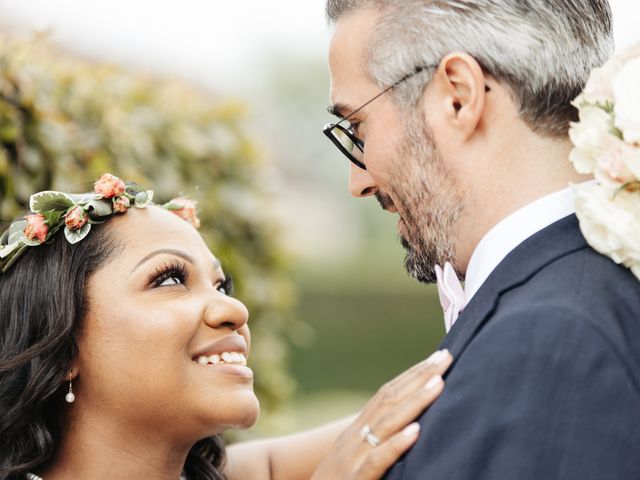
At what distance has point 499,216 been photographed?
239cm

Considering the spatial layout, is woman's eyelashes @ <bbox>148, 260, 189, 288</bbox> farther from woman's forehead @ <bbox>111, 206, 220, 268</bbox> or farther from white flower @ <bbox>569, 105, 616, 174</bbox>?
white flower @ <bbox>569, 105, 616, 174</bbox>

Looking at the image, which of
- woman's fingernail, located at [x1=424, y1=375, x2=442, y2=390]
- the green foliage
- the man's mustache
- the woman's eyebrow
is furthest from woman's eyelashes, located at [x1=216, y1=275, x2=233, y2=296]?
woman's fingernail, located at [x1=424, y1=375, x2=442, y2=390]

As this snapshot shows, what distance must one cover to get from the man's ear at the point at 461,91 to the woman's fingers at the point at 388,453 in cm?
85

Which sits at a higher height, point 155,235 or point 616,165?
point 155,235

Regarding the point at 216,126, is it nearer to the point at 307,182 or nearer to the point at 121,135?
the point at 121,135

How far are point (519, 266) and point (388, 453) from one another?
0.60m

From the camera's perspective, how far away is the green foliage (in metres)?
3.94

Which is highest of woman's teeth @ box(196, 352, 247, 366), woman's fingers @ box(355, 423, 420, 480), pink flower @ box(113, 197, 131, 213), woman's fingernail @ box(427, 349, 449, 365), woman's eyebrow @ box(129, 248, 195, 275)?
pink flower @ box(113, 197, 131, 213)

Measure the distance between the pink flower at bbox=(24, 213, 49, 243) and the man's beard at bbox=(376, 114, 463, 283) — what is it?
1355 mm

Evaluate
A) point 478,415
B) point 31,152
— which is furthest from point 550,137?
point 31,152

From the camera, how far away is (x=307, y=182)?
2453 centimetres

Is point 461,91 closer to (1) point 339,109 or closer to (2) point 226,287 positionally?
(1) point 339,109

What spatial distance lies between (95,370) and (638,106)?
2.04 metres

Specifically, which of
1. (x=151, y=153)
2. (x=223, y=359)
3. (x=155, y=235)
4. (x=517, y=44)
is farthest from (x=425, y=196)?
(x=151, y=153)
